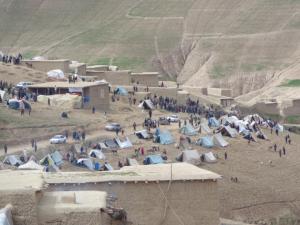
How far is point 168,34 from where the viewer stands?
9194 cm

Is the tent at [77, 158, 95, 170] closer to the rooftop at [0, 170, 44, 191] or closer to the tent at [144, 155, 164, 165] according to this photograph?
the tent at [144, 155, 164, 165]

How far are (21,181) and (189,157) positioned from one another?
73.2 ft

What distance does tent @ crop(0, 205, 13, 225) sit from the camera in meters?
13.8

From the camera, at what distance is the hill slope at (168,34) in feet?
276

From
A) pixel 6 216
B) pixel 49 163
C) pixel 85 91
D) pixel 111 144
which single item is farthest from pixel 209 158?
pixel 6 216

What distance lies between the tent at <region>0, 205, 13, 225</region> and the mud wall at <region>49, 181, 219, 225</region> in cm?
272

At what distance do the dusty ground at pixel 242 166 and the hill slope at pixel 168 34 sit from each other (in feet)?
116

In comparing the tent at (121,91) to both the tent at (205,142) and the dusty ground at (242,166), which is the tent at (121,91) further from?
the tent at (205,142)

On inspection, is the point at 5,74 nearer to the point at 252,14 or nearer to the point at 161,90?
→ the point at 161,90

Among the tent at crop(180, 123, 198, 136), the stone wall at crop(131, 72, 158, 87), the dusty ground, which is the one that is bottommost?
the dusty ground

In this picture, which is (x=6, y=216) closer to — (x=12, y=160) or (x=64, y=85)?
(x=12, y=160)

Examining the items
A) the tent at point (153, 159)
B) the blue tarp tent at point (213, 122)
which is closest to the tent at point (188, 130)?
the blue tarp tent at point (213, 122)

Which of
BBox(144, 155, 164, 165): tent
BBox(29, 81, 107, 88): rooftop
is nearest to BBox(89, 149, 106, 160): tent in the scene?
BBox(144, 155, 164, 165): tent

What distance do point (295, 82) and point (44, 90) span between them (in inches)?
1209
